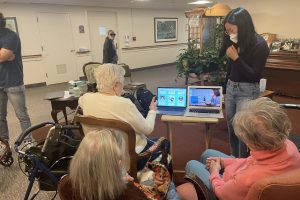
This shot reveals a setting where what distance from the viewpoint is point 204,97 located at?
84.7 inches

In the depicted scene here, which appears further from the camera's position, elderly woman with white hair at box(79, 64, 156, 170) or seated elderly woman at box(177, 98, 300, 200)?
elderly woman with white hair at box(79, 64, 156, 170)

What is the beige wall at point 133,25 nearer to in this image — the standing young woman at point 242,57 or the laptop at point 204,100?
the standing young woman at point 242,57

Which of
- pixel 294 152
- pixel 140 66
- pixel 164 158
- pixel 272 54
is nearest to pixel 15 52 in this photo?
pixel 164 158

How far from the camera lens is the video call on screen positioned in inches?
83.8

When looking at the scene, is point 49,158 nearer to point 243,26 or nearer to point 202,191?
point 202,191

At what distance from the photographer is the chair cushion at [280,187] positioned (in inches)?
32.5

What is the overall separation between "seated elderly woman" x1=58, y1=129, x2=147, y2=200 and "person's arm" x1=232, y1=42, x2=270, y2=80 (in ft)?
4.53

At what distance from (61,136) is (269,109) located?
1.51 metres

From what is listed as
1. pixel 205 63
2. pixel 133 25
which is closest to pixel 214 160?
pixel 205 63

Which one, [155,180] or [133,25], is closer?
[155,180]

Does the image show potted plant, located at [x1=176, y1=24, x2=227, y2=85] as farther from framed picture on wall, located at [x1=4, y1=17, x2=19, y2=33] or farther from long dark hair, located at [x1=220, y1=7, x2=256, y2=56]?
framed picture on wall, located at [x1=4, y1=17, x2=19, y2=33]

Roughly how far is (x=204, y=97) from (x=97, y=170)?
143cm

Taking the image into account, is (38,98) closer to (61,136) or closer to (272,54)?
(61,136)

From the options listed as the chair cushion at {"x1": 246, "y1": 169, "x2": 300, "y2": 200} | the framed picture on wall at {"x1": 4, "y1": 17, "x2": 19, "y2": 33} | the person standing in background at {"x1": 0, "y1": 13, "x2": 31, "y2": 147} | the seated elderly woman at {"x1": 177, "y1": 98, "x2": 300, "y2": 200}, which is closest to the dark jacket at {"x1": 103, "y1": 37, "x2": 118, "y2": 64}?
the framed picture on wall at {"x1": 4, "y1": 17, "x2": 19, "y2": 33}
